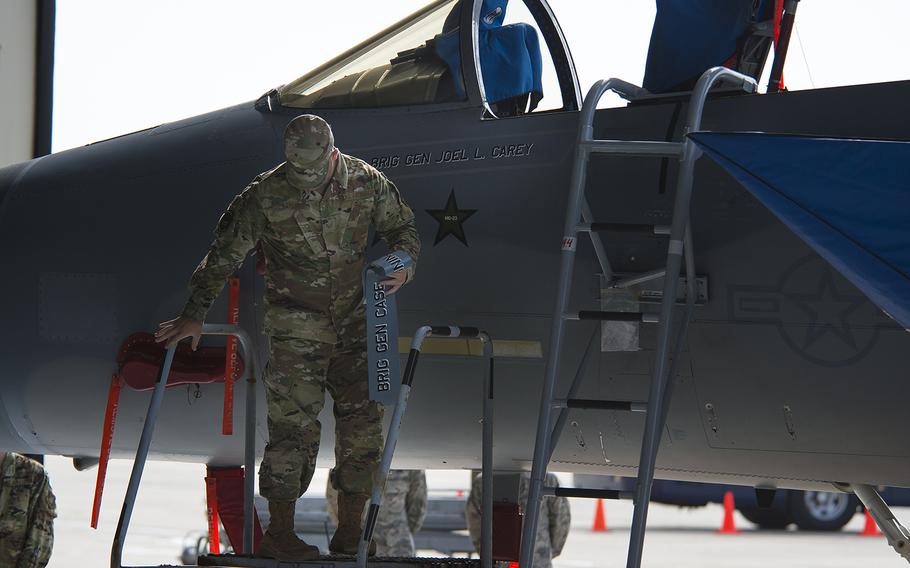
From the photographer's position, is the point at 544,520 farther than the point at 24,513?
Yes

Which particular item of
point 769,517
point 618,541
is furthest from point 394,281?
point 769,517

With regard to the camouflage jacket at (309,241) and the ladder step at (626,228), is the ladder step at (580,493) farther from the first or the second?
the camouflage jacket at (309,241)

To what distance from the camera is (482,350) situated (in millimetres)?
4676

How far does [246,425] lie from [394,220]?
1.16 meters

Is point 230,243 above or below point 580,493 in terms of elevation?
above

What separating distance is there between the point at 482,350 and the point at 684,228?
3.75 feet

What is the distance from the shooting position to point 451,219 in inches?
184

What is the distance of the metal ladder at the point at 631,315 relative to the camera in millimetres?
3807

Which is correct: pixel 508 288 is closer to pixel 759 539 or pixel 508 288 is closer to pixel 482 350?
pixel 482 350

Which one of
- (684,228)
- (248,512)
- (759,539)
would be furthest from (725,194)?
(759,539)

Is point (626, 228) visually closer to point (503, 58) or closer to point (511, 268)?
point (511, 268)

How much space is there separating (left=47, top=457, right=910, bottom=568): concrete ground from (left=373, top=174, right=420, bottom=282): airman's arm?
9.09 metres

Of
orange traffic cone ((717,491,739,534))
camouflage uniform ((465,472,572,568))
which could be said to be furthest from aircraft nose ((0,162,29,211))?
orange traffic cone ((717,491,739,534))

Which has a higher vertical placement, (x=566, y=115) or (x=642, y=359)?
(x=566, y=115)
